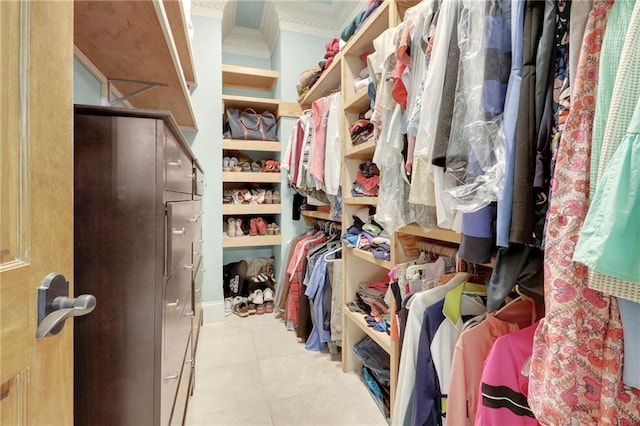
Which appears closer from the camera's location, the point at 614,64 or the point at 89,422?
the point at 614,64

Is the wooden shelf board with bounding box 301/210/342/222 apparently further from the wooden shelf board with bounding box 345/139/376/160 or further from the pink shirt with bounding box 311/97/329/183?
the wooden shelf board with bounding box 345/139/376/160

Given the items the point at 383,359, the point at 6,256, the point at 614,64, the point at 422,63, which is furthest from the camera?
the point at 383,359

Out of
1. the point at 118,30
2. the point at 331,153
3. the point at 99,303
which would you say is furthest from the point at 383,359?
the point at 118,30

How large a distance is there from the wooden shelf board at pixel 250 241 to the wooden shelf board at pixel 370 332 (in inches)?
48.6

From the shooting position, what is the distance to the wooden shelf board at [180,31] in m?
1.32

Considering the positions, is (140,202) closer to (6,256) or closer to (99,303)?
(99,303)

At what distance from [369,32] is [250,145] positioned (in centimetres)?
160

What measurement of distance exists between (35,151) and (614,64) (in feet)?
2.86

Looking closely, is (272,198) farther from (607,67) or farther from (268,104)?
(607,67)

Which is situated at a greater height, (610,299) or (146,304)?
(610,299)

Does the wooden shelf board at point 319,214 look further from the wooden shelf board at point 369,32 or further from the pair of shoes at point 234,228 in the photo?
the wooden shelf board at point 369,32

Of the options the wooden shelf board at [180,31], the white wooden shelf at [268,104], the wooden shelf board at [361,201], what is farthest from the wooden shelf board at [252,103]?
the wooden shelf board at [361,201]

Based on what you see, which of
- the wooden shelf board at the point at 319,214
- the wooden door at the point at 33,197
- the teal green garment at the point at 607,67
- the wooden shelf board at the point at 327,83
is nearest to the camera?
the wooden door at the point at 33,197

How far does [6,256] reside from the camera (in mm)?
342
